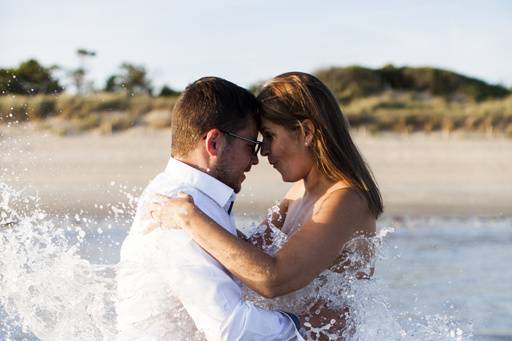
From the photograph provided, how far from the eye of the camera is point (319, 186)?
14.9ft

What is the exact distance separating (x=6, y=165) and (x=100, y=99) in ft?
31.9

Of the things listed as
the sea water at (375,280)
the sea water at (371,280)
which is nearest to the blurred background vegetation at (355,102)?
the sea water at (371,280)

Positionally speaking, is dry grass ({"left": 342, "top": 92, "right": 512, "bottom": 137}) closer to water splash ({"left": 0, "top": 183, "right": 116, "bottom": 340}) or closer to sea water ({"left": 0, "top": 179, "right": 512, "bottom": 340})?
sea water ({"left": 0, "top": 179, "right": 512, "bottom": 340})

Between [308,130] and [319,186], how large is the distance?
0.31 metres

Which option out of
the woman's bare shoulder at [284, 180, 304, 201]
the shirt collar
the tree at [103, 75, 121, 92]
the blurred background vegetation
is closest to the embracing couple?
the shirt collar

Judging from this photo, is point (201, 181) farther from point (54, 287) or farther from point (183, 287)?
point (54, 287)

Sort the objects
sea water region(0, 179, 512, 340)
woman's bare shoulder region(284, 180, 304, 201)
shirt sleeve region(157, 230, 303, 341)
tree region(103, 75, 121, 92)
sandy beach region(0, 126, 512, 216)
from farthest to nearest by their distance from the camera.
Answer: tree region(103, 75, 121, 92) → sandy beach region(0, 126, 512, 216) → woman's bare shoulder region(284, 180, 304, 201) → sea water region(0, 179, 512, 340) → shirt sleeve region(157, 230, 303, 341)

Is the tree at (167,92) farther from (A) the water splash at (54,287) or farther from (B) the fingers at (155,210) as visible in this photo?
(B) the fingers at (155,210)

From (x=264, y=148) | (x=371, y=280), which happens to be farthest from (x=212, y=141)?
(x=371, y=280)

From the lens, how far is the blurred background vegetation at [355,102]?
19.9 m

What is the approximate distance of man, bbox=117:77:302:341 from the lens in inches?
143

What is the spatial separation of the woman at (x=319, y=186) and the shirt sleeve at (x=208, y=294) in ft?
1.02

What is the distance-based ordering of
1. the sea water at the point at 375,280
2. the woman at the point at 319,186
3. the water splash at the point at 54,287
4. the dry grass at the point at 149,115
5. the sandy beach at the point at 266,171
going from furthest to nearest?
the dry grass at the point at 149,115 < the sandy beach at the point at 266,171 < the sea water at the point at 375,280 < the water splash at the point at 54,287 < the woman at the point at 319,186

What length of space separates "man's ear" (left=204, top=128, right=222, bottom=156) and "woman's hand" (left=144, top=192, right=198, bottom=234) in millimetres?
206
